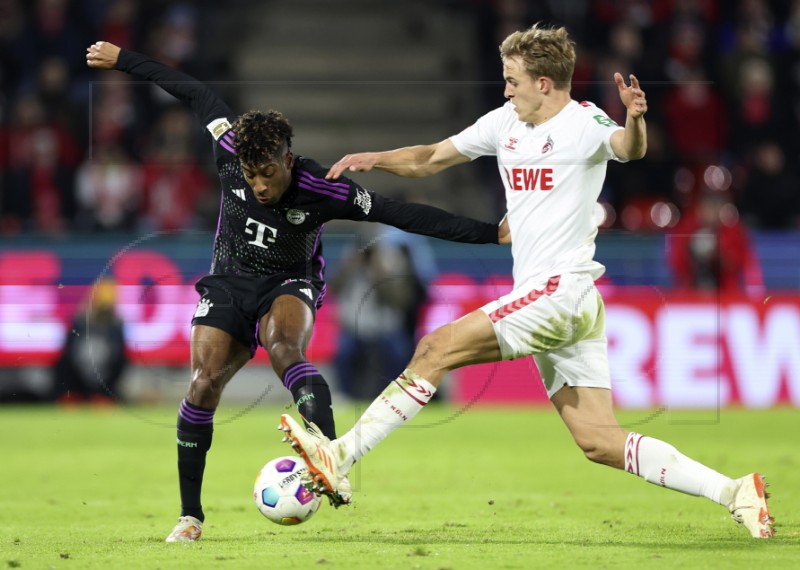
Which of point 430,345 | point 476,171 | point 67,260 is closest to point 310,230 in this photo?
point 430,345

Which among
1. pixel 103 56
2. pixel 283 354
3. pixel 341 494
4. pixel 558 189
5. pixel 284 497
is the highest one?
pixel 103 56

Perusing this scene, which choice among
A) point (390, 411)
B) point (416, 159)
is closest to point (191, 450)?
point (390, 411)

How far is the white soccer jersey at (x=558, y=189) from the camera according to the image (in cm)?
598

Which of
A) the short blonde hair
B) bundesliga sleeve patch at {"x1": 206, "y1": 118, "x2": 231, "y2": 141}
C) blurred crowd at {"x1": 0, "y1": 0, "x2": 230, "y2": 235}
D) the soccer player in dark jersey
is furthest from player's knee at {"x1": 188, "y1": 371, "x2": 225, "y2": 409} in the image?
blurred crowd at {"x1": 0, "y1": 0, "x2": 230, "y2": 235}

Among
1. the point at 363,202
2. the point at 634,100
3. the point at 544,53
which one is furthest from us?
the point at 363,202

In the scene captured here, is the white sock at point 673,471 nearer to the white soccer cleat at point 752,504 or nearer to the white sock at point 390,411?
the white soccer cleat at point 752,504

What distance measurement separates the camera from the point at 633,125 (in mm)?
5660

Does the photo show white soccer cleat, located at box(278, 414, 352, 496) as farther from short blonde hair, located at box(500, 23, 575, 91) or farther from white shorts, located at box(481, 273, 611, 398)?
short blonde hair, located at box(500, 23, 575, 91)

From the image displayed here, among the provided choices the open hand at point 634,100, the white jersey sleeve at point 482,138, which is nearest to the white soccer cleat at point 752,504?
the open hand at point 634,100

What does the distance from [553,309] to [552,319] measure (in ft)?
0.15

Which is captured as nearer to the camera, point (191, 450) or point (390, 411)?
point (390, 411)

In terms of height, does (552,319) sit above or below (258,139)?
below

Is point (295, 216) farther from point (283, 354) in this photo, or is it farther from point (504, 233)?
point (504, 233)

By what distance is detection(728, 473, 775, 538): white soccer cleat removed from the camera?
5.85 m
